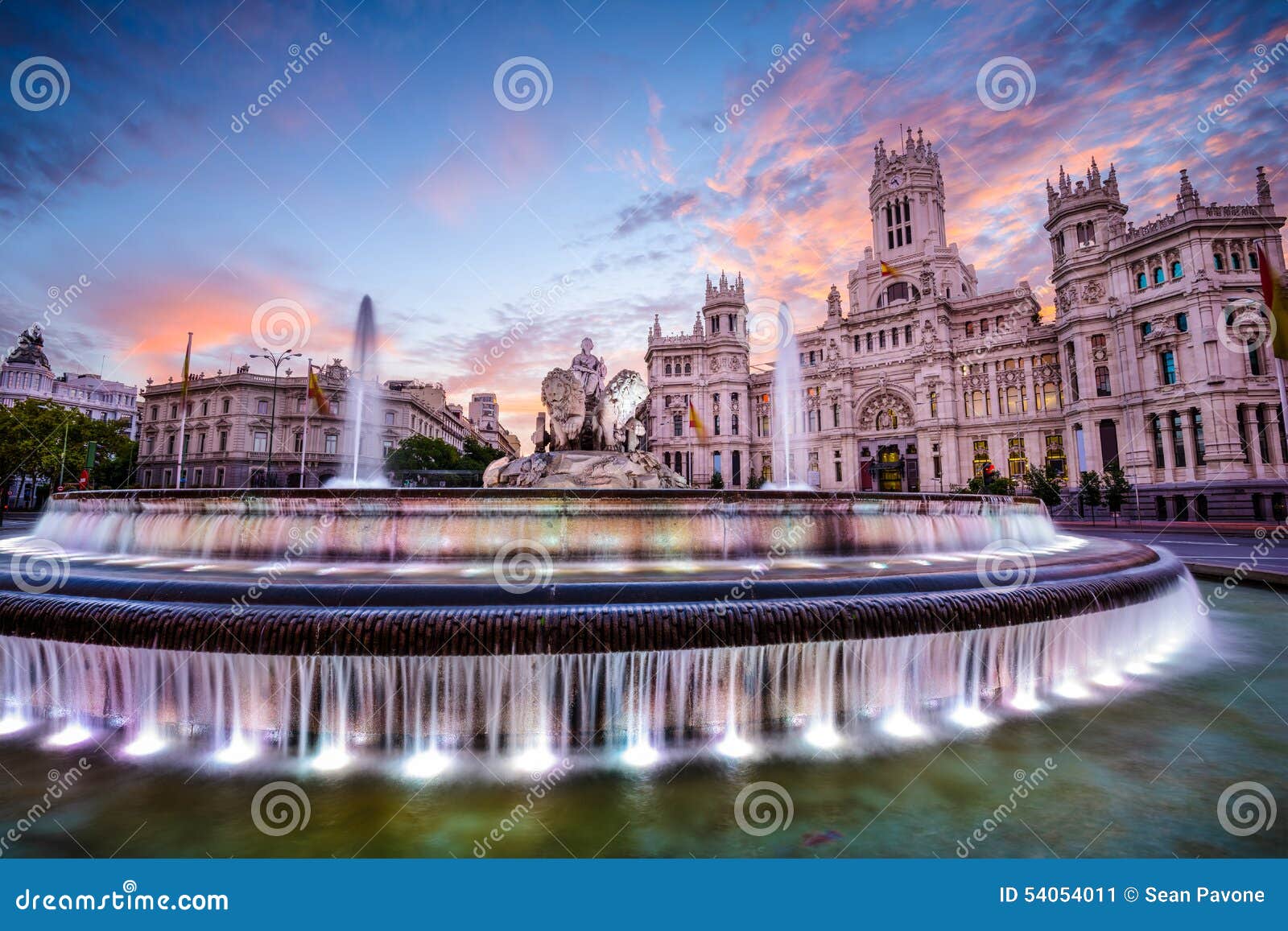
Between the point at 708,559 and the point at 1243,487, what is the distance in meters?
46.2

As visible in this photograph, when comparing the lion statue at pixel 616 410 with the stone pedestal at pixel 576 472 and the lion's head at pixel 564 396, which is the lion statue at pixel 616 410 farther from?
the stone pedestal at pixel 576 472

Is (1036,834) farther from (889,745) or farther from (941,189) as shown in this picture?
(941,189)

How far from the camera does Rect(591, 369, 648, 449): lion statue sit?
600 inches

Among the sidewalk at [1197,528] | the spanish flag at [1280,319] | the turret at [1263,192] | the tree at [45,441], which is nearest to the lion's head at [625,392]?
the sidewalk at [1197,528]

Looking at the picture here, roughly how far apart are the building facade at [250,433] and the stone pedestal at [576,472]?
54.8 metres

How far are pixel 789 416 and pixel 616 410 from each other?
59.2m

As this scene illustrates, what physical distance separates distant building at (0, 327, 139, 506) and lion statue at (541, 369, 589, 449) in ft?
273

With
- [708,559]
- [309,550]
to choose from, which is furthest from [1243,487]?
[309,550]

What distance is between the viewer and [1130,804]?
4.08 metres

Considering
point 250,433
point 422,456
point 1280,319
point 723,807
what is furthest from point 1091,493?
point 250,433

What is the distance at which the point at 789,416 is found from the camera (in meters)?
70.9

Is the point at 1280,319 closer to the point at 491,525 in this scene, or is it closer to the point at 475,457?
the point at 491,525

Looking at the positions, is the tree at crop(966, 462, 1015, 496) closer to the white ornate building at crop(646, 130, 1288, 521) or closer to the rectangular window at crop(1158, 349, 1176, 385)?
the white ornate building at crop(646, 130, 1288, 521)

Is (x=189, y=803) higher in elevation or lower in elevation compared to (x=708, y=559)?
lower
